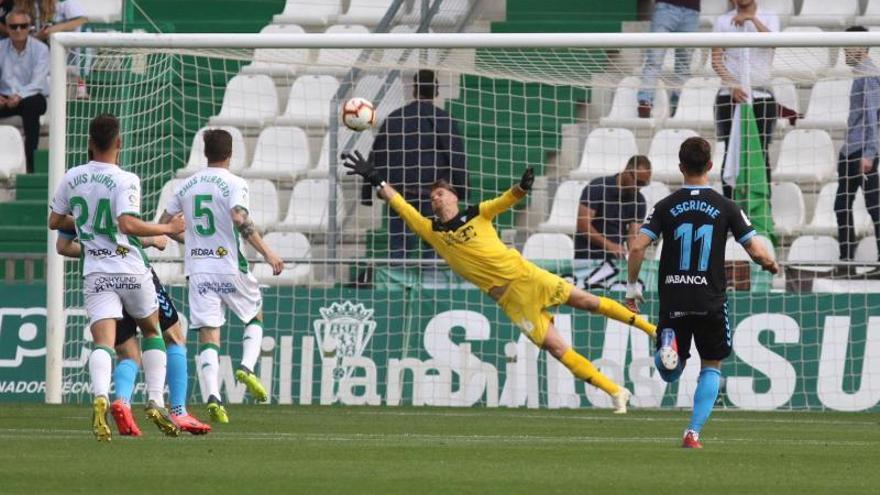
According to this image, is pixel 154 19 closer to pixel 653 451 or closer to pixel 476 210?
pixel 476 210

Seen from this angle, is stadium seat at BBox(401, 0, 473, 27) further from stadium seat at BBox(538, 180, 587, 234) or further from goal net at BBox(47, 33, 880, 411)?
stadium seat at BBox(538, 180, 587, 234)

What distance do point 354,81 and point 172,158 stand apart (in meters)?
1.96

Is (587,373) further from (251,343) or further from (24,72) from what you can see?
(24,72)

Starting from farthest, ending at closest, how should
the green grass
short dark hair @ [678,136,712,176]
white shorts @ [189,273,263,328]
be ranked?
white shorts @ [189,273,263,328]
short dark hair @ [678,136,712,176]
the green grass

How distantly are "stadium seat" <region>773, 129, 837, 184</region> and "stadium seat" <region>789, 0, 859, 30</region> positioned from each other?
222 centimetres

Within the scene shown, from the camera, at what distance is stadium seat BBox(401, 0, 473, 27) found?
20.1 m

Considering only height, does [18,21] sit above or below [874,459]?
above

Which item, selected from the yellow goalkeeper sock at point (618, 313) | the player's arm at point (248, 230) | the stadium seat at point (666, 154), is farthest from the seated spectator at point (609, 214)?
the player's arm at point (248, 230)

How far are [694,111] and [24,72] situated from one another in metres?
7.35

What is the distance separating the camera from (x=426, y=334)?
16.5m

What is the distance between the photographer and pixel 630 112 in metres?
18.3

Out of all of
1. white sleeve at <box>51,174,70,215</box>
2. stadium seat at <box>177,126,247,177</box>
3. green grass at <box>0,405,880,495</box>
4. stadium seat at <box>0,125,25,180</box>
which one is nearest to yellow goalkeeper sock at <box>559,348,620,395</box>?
green grass at <box>0,405,880,495</box>

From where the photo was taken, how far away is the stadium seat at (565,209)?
18031 millimetres

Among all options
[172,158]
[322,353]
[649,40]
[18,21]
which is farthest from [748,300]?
[18,21]
